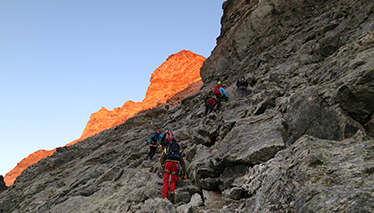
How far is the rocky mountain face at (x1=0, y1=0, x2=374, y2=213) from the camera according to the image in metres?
5.14

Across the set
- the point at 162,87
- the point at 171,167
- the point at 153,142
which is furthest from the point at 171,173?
the point at 162,87

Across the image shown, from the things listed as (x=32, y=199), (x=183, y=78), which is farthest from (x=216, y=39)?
(x=183, y=78)

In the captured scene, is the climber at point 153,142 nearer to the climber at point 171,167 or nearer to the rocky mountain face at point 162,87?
the climber at point 171,167

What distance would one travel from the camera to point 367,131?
7.04m

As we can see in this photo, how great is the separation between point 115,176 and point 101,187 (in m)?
1.44

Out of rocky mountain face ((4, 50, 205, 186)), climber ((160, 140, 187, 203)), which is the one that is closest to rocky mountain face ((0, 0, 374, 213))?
climber ((160, 140, 187, 203))

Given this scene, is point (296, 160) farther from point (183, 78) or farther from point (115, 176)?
point (183, 78)

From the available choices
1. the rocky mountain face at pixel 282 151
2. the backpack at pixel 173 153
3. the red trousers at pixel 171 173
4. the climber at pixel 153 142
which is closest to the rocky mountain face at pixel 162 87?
the rocky mountain face at pixel 282 151

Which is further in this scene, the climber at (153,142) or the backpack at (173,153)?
the climber at (153,142)

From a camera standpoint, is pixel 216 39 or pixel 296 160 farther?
pixel 216 39

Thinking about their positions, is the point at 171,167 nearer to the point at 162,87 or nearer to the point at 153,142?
the point at 153,142

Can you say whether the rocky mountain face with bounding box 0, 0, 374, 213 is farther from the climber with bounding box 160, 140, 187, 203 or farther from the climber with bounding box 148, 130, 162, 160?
the climber with bounding box 148, 130, 162, 160

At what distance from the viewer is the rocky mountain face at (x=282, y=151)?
514 centimetres

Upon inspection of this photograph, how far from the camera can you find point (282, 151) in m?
7.45
